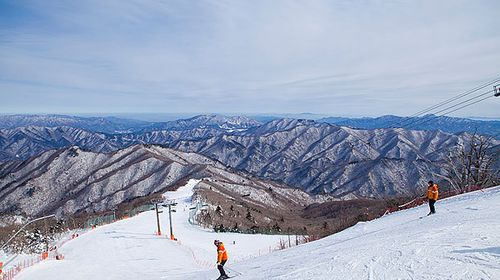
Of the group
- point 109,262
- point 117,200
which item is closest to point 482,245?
point 109,262

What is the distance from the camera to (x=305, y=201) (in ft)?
516

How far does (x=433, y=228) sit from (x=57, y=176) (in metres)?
180

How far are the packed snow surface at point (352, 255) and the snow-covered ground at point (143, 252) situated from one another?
0.08 metres

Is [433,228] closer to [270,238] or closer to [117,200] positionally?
[270,238]

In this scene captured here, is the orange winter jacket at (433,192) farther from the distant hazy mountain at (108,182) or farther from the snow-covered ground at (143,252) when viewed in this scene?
the distant hazy mountain at (108,182)

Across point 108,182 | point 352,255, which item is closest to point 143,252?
point 352,255

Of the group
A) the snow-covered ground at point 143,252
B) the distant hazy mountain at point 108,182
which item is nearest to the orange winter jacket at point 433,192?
the snow-covered ground at point 143,252

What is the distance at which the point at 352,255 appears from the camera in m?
15.8

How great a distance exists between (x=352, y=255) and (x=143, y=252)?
2532 centimetres

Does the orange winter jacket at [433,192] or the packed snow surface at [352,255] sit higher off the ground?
the orange winter jacket at [433,192]

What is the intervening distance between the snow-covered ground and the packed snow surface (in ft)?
0.25

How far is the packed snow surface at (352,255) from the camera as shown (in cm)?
1276

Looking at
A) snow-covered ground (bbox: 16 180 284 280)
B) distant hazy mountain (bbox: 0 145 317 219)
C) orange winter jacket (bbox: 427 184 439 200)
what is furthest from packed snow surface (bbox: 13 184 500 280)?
distant hazy mountain (bbox: 0 145 317 219)

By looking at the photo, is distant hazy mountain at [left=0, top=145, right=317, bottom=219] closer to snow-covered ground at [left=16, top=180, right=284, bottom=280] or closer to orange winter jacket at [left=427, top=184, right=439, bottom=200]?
snow-covered ground at [left=16, top=180, right=284, bottom=280]
